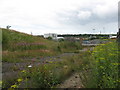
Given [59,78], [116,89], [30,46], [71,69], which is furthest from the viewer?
[30,46]

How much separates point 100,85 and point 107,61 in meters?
0.69

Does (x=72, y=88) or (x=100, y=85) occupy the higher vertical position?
(x=100, y=85)

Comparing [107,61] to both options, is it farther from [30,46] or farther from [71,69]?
[30,46]

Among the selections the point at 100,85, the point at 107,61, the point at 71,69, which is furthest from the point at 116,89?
the point at 71,69

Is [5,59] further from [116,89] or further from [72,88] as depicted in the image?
[116,89]

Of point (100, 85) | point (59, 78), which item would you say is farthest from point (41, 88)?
point (100, 85)

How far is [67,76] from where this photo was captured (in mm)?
3234

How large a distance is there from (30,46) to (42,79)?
8.99 meters

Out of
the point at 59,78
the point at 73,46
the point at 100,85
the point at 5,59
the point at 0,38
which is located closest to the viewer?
the point at 100,85

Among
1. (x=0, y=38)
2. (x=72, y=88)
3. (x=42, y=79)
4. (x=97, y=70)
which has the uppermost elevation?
(x=0, y=38)

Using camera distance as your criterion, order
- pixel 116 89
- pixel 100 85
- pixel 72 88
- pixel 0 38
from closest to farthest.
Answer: pixel 116 89 < pixel 100 85 < pixel 72 88 < pixel 0 38

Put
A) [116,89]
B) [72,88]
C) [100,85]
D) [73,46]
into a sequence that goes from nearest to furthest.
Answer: [116,89], [100,85], [72,88], [73,46]

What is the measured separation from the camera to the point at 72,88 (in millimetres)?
2477

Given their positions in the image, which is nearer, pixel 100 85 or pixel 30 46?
pixel 100 85
